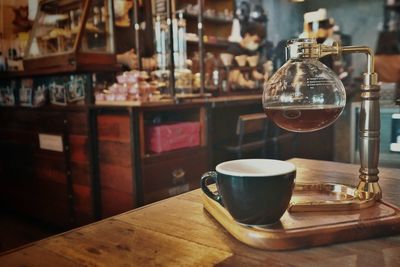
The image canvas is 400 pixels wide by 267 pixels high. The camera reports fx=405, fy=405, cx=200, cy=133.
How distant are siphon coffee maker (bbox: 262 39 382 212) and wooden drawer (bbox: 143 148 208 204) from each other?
1684 millimetres

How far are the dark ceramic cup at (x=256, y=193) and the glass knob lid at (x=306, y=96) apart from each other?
0.15 m

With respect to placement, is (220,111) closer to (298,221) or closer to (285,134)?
(285,134)

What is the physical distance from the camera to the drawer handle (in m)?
2.68

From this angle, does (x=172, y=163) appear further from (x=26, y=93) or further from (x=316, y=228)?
(x=316, y=228)

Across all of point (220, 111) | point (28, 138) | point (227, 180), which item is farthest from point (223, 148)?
point (227, 180)

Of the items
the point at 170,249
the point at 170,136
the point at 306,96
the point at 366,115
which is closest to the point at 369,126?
the point at 366,115

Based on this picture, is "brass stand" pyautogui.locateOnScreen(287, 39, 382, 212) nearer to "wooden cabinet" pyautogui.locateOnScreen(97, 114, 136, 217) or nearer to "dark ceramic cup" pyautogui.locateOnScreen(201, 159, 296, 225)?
"dark ceramic cup" pyautogui.locateOnScreen(201, 159, 296, 225)

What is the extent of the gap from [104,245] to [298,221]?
14.4 inches

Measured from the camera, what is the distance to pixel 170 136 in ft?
8.63

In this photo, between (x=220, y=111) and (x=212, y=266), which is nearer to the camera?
(x=212, y=266)

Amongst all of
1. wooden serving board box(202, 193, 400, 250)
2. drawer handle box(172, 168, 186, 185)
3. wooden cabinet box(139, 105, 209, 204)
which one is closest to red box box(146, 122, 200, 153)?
wooden cabinet box(139, 105, 209, 204)

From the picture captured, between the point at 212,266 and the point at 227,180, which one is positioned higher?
the point at 227,180

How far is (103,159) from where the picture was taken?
2.66m

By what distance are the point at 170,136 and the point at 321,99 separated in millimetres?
1810
